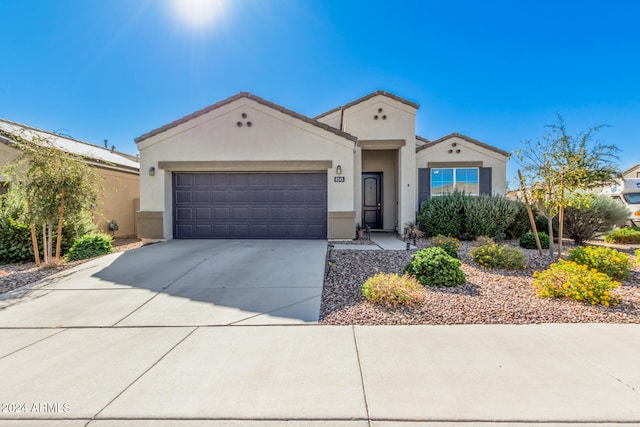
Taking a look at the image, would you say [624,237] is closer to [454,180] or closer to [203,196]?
[454,180]

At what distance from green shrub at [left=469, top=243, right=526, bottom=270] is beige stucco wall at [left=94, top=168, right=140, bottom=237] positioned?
Answer: 1288 centimetres

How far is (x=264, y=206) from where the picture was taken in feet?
31.8

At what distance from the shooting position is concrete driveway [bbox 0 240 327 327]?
159 inches

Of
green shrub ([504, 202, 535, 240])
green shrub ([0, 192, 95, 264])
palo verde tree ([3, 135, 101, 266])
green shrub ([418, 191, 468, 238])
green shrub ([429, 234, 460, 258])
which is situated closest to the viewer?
palo verde tree ([3, 135, 101, 266])

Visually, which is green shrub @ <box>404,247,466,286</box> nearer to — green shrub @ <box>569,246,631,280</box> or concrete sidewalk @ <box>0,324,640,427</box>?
concrete sidewalk @ <box>0,324,640,427</box>

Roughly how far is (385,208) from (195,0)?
989 cm

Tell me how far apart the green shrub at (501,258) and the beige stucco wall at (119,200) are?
12.9 metres

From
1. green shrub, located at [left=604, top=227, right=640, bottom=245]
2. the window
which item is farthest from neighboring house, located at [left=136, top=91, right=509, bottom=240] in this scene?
green shrub, located at [left=604, top=227, right=640, bottom=245]

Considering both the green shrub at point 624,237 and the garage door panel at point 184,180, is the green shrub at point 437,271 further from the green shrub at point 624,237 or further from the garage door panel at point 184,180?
the green shrub at point 624,237

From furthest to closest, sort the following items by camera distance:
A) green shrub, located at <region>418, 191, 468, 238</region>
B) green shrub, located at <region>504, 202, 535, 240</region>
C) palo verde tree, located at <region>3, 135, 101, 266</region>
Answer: green shrub, located at <region>504, 202, 535, 240</region>, green shrub, located at <region>418, 191, 468, 238</region>, palo verde tree, located at <region>3, 135, 101, 266</region>

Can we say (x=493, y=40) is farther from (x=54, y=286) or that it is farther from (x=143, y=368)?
(x=54, y=286)

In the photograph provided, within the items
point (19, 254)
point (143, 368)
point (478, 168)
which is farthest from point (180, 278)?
point (478, 168)

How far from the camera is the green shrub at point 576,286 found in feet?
14.0

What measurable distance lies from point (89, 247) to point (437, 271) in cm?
916
